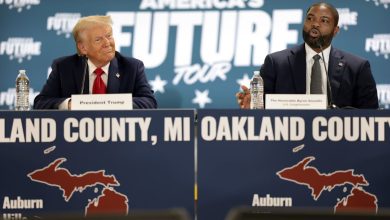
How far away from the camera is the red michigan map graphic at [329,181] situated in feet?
9.70

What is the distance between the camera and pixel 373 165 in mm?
2953

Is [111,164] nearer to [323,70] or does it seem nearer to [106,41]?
[106,41]

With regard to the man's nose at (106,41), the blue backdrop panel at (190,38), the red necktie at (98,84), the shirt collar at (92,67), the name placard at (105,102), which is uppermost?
the blue backdrop panel at (190,38)

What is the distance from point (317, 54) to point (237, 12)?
5.70 ft

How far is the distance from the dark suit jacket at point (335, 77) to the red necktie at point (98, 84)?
898 mm

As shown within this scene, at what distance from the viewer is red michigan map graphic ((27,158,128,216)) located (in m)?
2.98

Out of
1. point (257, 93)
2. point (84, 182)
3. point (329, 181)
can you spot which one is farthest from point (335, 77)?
point (84, 182)

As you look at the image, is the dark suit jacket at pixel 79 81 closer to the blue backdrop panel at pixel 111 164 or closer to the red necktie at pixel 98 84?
the red necktie at pixel 98 84

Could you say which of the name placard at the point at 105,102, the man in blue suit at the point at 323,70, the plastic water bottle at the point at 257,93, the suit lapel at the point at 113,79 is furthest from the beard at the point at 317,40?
the name placard at the point at 105,102

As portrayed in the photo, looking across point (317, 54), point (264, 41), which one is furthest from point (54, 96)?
point (264, 41)

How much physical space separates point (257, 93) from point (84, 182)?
1.04 meters

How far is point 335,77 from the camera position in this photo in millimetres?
3920

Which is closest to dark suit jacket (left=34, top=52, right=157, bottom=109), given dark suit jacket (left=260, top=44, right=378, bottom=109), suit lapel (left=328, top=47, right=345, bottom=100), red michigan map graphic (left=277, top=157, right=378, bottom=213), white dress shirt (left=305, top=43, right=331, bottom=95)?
dark suit jacket (left=260, top=44, right=378, bottom=109)

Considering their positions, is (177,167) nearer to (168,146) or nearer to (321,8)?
(168,146)
